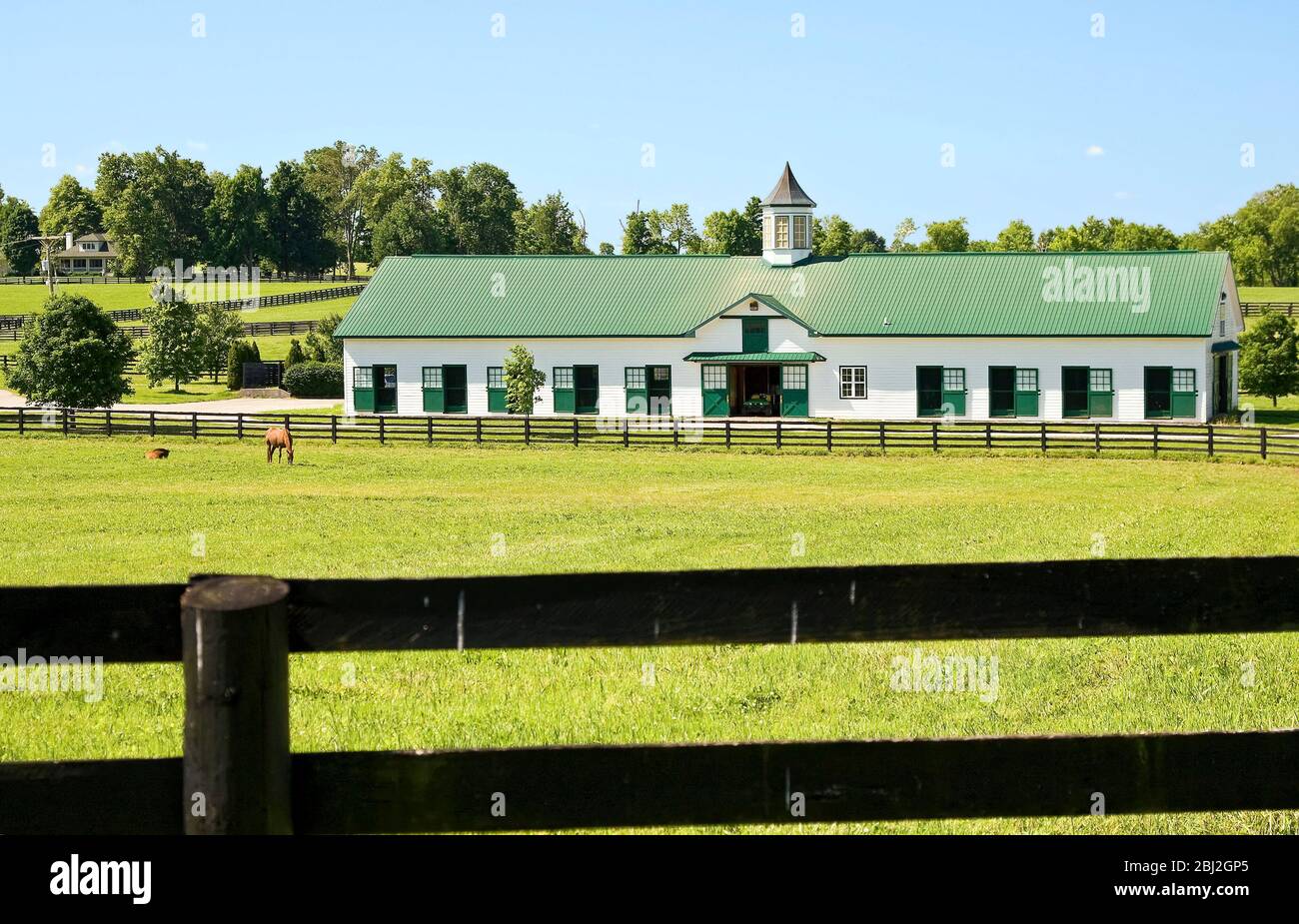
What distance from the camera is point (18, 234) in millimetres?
164500

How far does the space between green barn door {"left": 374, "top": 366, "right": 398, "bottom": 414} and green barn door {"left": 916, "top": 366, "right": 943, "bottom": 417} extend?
63.0 ft

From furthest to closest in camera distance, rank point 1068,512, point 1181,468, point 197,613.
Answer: point 1181,468 < point 1068,512 < point 197,613

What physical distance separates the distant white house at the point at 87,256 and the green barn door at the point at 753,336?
129 meters

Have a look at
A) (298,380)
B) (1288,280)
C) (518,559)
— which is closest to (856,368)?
(298,380)

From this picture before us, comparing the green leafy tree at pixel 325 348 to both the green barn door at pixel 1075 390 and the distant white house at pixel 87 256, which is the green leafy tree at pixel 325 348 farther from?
the distant white house at pixel 87 256

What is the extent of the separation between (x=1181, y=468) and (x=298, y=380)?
42.2 metres

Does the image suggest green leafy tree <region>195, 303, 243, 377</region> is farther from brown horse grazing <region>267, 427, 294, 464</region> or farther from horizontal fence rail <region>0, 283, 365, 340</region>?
brown horse grazing <region>267, 427, 294, 464</region>

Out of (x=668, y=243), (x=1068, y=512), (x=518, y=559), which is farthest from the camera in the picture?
(x=668, y=243)

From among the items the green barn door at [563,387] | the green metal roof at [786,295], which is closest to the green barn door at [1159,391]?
the green metal roof at [786,295]

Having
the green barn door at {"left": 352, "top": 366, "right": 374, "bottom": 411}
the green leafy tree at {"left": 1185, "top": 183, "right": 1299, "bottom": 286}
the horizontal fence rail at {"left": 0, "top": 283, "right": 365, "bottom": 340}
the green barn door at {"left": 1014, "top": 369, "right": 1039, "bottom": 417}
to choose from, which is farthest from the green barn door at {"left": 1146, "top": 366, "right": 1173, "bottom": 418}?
the green leafy tree at {"left": 1185, "top": 183, "right": 1299, "bottom": 286}

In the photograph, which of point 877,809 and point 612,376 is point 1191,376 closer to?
point 612,376

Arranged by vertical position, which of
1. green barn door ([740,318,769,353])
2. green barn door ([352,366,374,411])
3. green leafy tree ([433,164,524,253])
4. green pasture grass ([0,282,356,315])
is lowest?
green barn door ([352,366,374,411])

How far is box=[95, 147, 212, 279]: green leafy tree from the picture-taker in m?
139

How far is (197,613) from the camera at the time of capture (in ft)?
13.1
